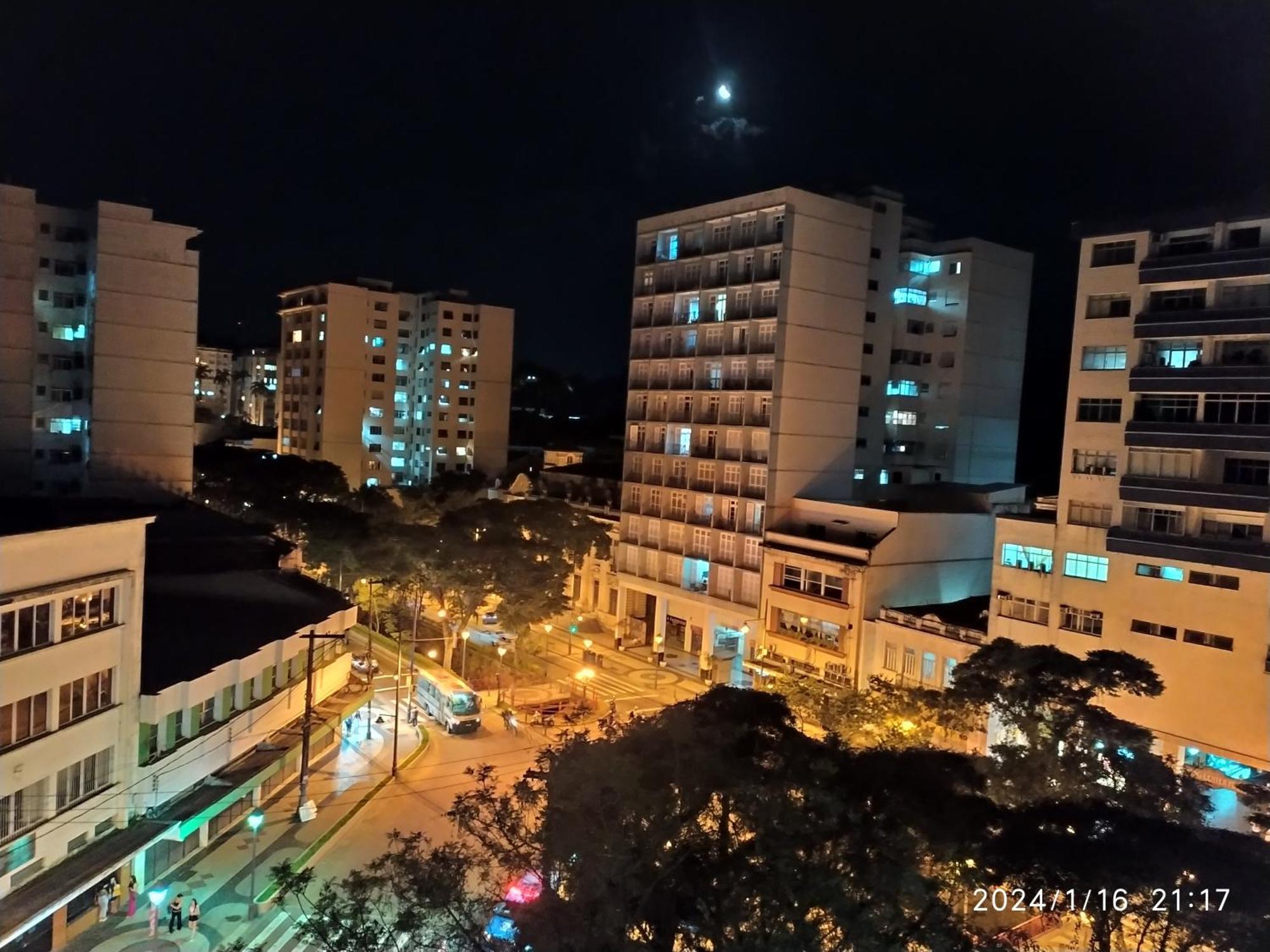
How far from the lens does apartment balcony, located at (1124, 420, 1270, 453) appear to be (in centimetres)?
2795

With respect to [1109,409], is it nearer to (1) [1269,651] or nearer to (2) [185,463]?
(1) [1269,651]

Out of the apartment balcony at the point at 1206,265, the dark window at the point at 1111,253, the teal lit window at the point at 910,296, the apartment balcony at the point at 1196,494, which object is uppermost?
the teal lit window at the point at 910,296

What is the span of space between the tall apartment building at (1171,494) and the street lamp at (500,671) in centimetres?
2290

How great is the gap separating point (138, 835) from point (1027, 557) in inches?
1232

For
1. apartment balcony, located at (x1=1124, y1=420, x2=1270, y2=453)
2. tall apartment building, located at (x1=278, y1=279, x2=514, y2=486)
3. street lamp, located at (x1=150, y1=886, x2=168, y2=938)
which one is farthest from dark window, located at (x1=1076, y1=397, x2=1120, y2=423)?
tall apartment building, located at (x1=278, y1=279, x2=514, y2=486)

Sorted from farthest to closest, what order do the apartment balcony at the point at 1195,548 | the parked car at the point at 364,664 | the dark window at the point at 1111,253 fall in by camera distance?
the parked car at the point at 364,664
the dark window at the point at 1111,253
the apartment balcony at the point at 1195,548

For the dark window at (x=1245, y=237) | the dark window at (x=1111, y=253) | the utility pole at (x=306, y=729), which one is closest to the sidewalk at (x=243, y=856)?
the utility pole at (x=306, y=729)

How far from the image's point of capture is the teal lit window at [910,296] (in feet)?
173

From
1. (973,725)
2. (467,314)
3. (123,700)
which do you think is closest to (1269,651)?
(973,725)

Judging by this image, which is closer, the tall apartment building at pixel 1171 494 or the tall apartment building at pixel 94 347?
the tall apartment building at pixel 1171 494

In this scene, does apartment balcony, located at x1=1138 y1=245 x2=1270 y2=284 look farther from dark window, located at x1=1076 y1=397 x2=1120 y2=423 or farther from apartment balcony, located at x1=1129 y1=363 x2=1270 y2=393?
Result: dark window, located at x1=1076 y1=397 x2=1120 y2=423

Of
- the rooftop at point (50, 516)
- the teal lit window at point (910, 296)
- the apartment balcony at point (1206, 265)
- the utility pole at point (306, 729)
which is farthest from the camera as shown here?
the teal lit window at point (910, 296)

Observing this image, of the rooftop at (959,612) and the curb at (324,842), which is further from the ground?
the rooftop at (959,612)

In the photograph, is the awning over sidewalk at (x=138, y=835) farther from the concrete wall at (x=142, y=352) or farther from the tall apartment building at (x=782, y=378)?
the concrete wall at (x=142, y=352)
